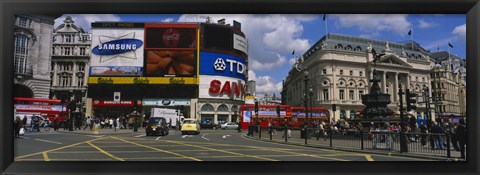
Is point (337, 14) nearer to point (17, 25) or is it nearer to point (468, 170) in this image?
point (468, 170)

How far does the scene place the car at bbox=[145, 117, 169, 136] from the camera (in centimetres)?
2280

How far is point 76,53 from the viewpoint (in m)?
21.0

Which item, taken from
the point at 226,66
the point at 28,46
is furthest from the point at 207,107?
the point at 28,46

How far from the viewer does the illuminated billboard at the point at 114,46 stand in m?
10.1


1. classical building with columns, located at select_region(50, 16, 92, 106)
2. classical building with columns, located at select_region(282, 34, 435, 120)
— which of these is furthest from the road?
classical building with columns, located at select_region(50, 16, 92, 106)

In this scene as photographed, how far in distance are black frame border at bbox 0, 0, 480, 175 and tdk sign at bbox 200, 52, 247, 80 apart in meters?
26.8

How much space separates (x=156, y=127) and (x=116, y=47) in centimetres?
1230

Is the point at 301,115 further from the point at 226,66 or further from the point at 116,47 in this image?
the point at 116,47

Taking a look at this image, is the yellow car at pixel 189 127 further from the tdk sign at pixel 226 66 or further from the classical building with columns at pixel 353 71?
the tdk sign at pixel 226 66
